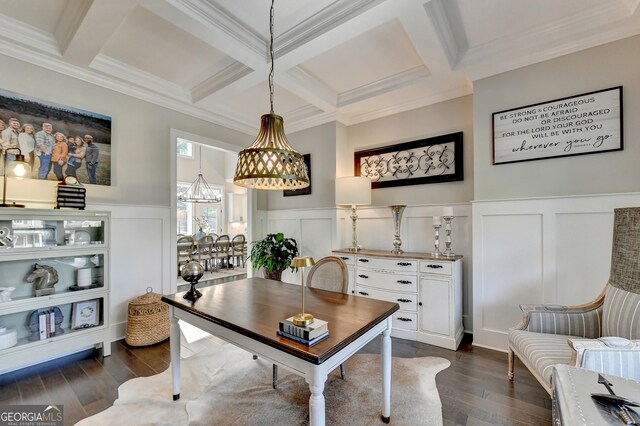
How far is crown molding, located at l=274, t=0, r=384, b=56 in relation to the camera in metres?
1.99

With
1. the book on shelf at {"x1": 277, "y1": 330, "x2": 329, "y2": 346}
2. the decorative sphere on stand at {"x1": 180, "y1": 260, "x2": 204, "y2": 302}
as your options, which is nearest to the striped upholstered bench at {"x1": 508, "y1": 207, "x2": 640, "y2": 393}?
the book on shelf at {"x1": 277, "y1": 330, "x2": 329, "y2": 346}

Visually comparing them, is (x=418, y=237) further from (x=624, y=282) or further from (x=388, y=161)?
(x=624, y=282)

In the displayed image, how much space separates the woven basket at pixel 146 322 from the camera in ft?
9.05

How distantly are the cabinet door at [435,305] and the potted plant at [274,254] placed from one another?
1.86 m

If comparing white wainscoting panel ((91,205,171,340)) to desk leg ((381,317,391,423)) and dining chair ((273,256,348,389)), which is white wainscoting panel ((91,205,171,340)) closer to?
dining chair ((273,256,348,389))

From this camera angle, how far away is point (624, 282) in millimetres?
1673

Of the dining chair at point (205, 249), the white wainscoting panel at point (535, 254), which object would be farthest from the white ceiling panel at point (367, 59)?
the dining chair at point (205, 249)

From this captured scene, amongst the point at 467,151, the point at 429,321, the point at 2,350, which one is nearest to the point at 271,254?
the point at 429,321

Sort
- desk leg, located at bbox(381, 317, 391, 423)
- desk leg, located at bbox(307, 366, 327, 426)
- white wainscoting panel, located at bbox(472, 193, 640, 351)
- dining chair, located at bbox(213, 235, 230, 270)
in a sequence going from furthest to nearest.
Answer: dining chair, located at bbox(213, 235, 230, 270), white wainscoting panel, located at bbox(472, 193, 640, 351), desk leg, located at bbox(381, 317, 391, 423), desk leg, located at bbox(307, 366, 327, 426)

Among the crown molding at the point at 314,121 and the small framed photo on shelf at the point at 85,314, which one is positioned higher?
the crown molding at the point at 314,121

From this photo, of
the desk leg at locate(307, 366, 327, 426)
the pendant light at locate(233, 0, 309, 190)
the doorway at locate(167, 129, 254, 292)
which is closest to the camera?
the desk leg at locate(307, 366, 327, 426)

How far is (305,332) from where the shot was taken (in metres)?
1.20

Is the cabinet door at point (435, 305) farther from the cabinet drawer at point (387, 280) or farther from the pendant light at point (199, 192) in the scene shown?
the pendant light at point (199, 192)

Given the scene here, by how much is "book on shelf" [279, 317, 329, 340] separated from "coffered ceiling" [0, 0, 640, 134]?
214 centimetres
